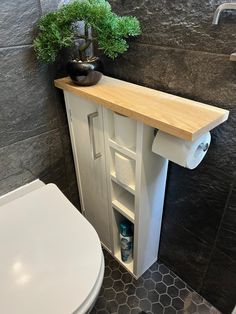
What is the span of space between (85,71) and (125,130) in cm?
25

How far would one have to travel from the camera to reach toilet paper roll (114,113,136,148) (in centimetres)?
80

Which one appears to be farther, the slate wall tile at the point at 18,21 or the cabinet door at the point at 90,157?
the cabinet door at the point at 90,157

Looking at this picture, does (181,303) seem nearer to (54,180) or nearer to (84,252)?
(84,252)

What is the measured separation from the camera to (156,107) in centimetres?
72

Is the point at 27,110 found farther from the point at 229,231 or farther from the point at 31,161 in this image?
A: the point at 229,231

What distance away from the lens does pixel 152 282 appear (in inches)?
46.6

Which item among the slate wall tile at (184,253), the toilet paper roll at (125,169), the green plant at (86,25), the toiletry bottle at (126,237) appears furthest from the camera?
the toiletry bottle at (126,237)

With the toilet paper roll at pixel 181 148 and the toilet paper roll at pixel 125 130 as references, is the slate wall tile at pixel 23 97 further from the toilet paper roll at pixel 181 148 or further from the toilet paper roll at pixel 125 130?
the toilet paper roll at pixel 181 148

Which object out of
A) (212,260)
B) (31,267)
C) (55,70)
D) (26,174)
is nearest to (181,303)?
(212,260)

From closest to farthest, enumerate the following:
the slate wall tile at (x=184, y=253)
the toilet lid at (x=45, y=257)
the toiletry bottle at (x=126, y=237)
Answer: the toilet lid at (x=45, y=257), the slate wall tile at (x=184, y=253), the toiletry bottle at (x=126, y=237)

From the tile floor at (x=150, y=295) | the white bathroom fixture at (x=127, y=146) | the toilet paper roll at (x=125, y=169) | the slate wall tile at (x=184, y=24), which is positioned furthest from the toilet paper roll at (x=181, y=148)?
the tile floor at (x=150, y=295)

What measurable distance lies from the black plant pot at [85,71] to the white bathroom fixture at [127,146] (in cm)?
2

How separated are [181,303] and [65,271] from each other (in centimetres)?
70

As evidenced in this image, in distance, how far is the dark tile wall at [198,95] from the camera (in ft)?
2.23
